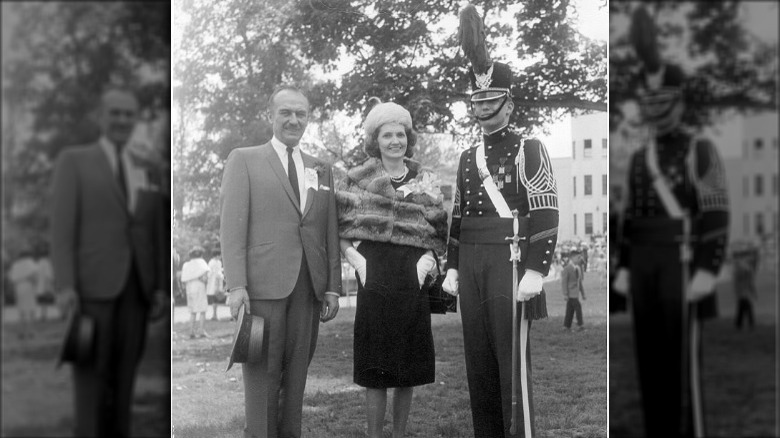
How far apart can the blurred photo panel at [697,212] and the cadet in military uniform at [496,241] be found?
0.92m

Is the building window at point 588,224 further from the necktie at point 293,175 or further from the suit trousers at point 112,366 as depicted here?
the suit trousers at point 112,366

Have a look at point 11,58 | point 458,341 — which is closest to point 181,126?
point 11,58

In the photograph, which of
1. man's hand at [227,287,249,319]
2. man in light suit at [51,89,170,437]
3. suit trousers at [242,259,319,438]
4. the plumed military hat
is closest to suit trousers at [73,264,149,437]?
man in light suit at [51,89,170,437]

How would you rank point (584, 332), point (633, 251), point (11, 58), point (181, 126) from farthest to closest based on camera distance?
1. point (181, 126)
2. point (584, 332)
3. point (633, 251)
4. point (11, 58)

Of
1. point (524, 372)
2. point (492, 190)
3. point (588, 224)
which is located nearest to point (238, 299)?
point (492, 190)

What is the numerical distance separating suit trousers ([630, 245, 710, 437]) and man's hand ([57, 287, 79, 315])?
290cm

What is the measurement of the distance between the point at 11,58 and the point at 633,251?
3319 mm

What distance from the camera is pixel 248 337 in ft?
20.6

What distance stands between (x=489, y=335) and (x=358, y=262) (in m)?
0.96

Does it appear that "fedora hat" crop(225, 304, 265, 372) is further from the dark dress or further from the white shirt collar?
the white shirt collar

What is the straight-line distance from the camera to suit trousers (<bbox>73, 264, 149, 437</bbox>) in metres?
5.06

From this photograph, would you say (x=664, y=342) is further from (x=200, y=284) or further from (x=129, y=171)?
(x=200, y=284)

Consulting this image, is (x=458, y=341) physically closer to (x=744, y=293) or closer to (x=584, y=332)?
(x=584, y=332)

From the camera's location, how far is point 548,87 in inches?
249
